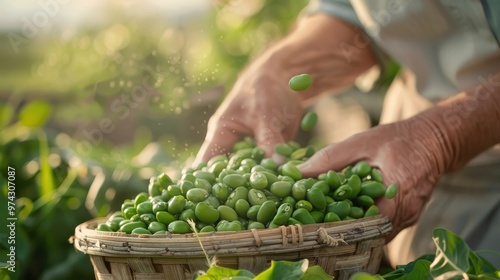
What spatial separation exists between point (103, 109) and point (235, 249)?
1.38 m

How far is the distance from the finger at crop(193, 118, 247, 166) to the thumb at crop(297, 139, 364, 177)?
0.18 meters

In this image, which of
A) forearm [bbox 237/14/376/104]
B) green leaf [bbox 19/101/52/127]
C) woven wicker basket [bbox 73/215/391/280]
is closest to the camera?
woven wicker basket [bbox 73/215/391/280]

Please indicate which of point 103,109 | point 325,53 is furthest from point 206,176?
point 103,109

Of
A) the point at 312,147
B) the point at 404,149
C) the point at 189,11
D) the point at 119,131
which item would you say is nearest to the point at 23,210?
the point at 189,11

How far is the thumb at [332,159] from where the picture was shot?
44.6 inches

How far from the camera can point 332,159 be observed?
1.15m

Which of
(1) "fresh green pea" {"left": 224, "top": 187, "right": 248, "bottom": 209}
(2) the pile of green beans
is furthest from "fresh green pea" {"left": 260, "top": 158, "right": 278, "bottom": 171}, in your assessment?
(1) "fresh green pea" {"left": 224, "top": 187, "right": 248, "bottom": 209}

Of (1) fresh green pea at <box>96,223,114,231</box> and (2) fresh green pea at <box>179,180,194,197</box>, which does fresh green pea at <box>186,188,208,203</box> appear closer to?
(2) fresh green pea at <box>179,180,194,197</box>

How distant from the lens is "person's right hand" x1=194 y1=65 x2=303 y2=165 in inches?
50.3

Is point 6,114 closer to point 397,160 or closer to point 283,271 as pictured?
point 397,160

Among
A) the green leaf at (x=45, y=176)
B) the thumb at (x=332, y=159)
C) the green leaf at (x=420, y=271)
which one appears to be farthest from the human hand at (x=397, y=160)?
the green leaf at (x=45, y=176)

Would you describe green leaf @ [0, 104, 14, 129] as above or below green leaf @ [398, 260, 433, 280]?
above

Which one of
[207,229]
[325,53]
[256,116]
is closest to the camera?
[207,229]

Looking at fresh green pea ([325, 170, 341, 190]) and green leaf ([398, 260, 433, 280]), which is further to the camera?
fresh green pea ([325, 170, 341, 190])
